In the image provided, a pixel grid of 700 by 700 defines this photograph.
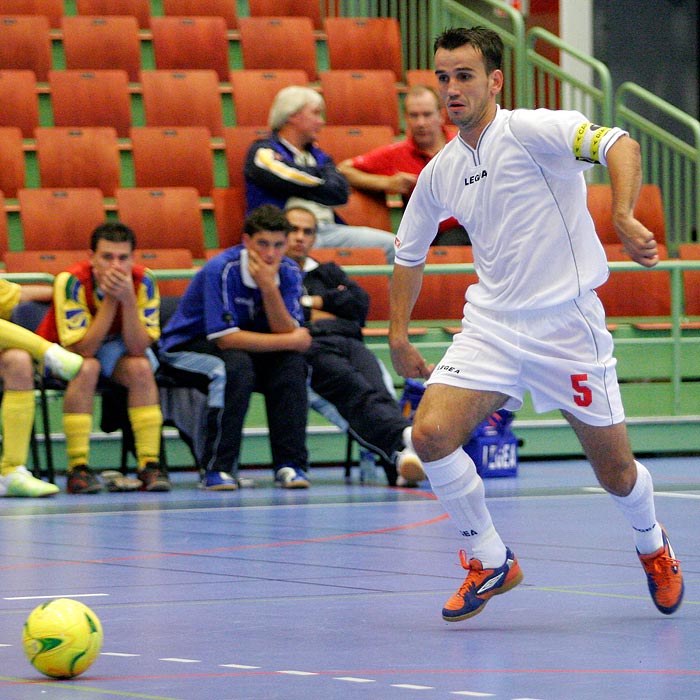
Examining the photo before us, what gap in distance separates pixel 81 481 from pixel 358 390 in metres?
1.60

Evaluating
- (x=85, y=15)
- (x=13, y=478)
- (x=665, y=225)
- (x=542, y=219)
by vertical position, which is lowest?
(x=13, y=478)

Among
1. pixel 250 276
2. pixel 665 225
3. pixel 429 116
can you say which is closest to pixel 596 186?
pixel 665 225

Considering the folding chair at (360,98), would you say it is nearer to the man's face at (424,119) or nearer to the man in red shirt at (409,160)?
the man in red shirt at (409,160)

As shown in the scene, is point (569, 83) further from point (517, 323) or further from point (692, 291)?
point (517, 323)

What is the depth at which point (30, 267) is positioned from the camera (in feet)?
29.8

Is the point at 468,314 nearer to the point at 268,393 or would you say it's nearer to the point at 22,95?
the point at 268,393

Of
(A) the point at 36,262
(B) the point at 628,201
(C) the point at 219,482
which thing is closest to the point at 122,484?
(C) the point at 219,482

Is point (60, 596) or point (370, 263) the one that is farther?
point (370, 263)

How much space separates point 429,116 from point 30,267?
2828mm

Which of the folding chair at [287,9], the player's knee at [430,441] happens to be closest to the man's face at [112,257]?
the player's knee at [430,441]

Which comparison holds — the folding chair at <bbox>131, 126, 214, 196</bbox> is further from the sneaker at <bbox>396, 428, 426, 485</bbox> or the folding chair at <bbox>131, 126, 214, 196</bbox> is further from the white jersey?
the white jersey

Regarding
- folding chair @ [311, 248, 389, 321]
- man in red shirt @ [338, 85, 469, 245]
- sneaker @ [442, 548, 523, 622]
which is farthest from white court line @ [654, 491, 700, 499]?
sneaker @ [442, 548, 523, 622]

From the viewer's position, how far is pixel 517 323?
4.24m

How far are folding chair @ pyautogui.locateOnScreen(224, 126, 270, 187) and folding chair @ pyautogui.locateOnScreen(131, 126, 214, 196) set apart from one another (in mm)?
148
